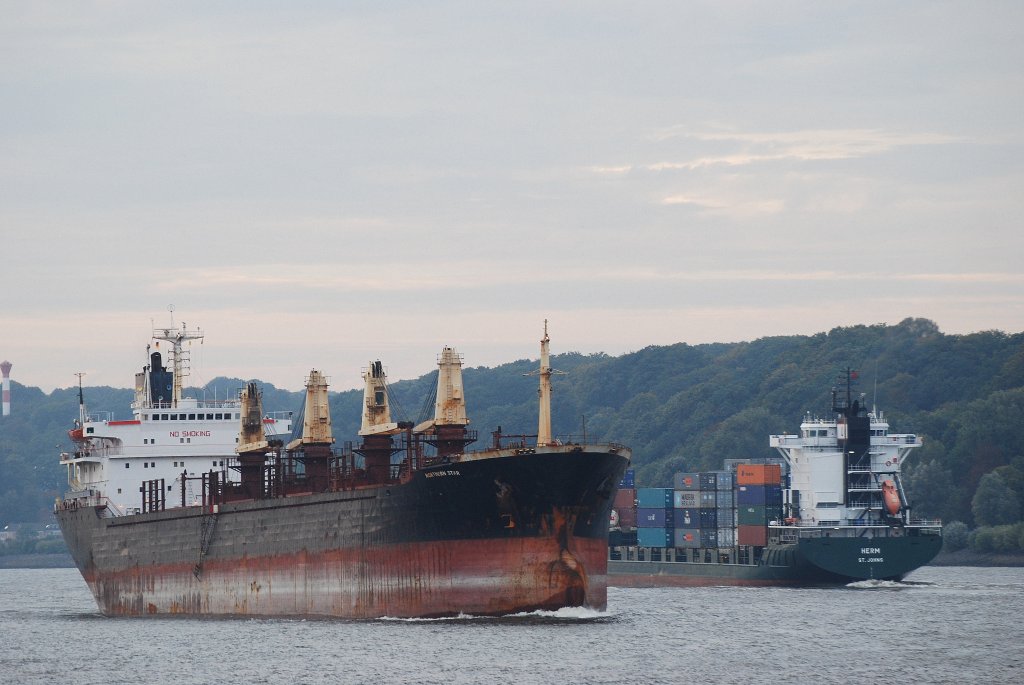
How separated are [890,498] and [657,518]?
17.2 meters

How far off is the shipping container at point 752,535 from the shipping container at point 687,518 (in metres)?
4.60

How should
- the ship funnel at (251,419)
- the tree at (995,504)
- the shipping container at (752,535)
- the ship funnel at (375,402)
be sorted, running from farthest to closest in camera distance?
the tree at (995,504)
the shipping container at (752,535)
the ship funnel at (251,419)
the ship funnel at (375,402)

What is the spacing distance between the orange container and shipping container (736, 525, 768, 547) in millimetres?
2406

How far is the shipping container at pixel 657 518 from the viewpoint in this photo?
327 feet

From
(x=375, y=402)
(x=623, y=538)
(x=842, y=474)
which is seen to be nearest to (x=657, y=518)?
(x=623, y=538)

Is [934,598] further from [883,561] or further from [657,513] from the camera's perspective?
[657,513]

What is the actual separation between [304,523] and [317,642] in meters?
8.54

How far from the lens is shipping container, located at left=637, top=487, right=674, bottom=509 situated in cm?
10025

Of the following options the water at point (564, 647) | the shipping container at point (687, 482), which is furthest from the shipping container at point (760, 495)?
the water at point (564, 647)

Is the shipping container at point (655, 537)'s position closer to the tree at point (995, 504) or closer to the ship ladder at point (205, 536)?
the ship ladder at point (205, 536)

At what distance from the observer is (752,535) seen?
91938 mm

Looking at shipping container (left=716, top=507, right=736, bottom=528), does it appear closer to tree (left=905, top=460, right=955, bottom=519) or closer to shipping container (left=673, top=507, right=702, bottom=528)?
shipping container (left=673, top=507, right=702, bottom=528)

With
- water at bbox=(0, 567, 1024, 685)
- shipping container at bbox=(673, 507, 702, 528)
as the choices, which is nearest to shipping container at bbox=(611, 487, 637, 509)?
shipping container at bbox=(673, 507, 702, 528)

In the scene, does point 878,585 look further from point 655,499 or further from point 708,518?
point 655,499
